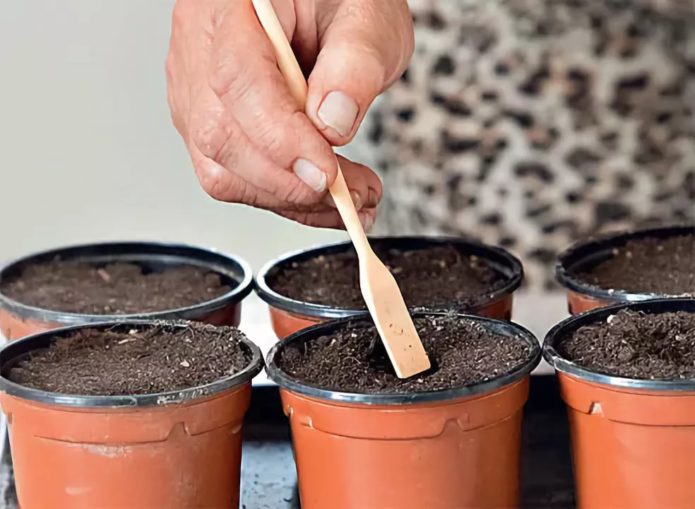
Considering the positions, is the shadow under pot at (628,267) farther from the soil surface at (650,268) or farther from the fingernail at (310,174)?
the fingernail at (310,174)

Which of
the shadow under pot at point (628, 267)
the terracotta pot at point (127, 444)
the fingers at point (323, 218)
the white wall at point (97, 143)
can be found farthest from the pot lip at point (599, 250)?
the white wall at point (97, 143)

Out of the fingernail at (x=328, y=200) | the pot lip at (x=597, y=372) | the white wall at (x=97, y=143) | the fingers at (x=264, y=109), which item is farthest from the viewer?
the white wall at (x=97, y=143)

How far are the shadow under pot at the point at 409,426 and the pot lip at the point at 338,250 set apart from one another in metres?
0.16

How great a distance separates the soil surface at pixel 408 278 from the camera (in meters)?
1.49

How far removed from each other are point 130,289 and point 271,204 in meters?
0.35

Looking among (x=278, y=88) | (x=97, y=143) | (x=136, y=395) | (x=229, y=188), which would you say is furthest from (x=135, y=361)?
(x=97, y=143)

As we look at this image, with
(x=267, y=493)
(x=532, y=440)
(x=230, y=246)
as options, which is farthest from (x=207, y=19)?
(x=230, y=246)

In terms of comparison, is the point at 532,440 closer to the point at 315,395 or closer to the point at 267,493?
the point at 267,493

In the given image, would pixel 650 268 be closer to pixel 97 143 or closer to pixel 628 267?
pixel 628 267

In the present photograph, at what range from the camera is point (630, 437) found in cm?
110

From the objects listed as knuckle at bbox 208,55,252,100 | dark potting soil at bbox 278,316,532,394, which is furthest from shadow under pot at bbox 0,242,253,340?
knuckle at bbox 208,55,252,100

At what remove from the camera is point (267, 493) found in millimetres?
1372

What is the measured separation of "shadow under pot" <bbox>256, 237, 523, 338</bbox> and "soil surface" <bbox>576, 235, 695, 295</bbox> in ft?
0.40

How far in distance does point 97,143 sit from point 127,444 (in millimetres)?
1505
